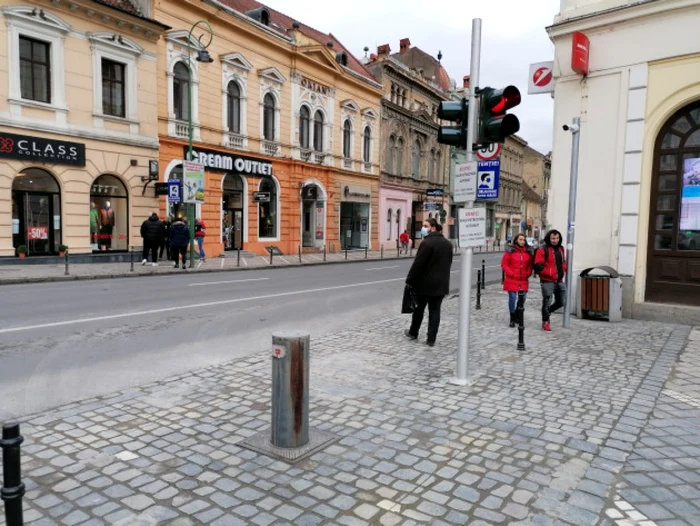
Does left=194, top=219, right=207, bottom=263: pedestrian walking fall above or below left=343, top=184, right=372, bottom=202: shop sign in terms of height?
below

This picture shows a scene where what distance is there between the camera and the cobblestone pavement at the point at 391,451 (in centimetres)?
316

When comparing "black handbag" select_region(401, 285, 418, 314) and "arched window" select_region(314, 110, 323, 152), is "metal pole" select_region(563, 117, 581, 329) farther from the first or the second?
"arched window" select_region(314, 110, 323, 152)

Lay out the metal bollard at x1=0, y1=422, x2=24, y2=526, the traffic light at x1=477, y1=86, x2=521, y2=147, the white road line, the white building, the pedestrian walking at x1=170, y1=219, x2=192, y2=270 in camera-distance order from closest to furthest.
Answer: the metal bollard at x1=0, y1=422, x2=24, y2=526, the traffic light at x1=477, y1=86, x2=521, y2=147, the white road line, the white building, the pedestrian walking at x1=170, y1=219, x2=192, y2=270

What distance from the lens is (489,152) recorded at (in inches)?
229

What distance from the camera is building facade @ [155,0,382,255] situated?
2267 centimetres

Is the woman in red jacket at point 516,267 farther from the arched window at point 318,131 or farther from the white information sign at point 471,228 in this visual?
the arched window at point 318,131

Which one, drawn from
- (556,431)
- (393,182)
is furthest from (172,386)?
(393,182)

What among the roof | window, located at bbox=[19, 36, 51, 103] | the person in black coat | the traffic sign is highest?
the roof

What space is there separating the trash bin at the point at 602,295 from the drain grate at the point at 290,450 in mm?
7151

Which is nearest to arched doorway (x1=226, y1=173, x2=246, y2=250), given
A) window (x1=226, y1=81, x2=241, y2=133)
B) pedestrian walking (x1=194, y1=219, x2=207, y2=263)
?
window (x1=226, y1=81, x2=241, y2=133)

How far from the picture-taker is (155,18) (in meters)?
21.2

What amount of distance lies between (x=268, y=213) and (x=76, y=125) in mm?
11261

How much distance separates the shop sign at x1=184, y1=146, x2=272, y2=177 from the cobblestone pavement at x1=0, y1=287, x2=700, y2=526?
61.6 feet

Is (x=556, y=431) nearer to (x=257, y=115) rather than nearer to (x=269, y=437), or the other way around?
(x=269, y=437)
